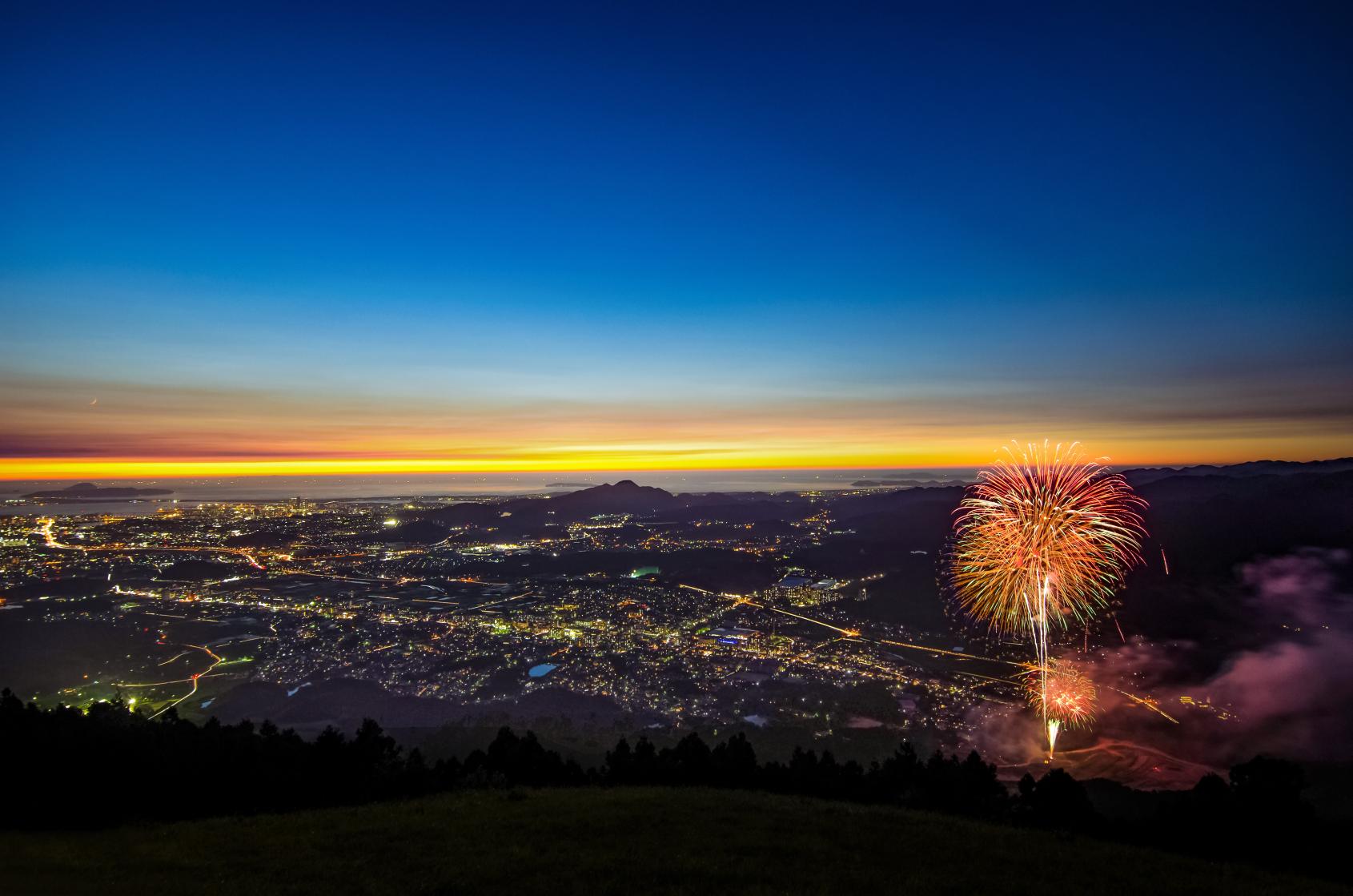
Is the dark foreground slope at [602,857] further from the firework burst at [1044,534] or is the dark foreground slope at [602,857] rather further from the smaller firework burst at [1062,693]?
the smaller firework burst at [1062,693]

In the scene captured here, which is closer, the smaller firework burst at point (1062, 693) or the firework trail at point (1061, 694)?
the firework trail at point (1061, 694)

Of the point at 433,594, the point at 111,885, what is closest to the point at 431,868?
the point at 111,885

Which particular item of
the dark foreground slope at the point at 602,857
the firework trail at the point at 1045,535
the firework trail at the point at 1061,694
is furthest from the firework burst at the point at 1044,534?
the firework trail at the point at 1061,694

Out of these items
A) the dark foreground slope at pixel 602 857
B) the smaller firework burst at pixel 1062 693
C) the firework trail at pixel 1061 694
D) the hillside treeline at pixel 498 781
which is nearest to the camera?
the dark foreground slope at pixel 602 857

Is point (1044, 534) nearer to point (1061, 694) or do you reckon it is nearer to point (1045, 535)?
point (1045, 535)

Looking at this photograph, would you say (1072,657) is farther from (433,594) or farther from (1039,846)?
(433,594)

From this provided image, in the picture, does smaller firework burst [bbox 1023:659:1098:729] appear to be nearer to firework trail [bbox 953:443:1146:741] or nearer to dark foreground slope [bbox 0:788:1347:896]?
firework trail [bbox 953:443:1146:741]

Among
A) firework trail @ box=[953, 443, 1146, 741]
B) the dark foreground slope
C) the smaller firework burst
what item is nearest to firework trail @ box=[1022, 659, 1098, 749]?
the smaller firework burst
